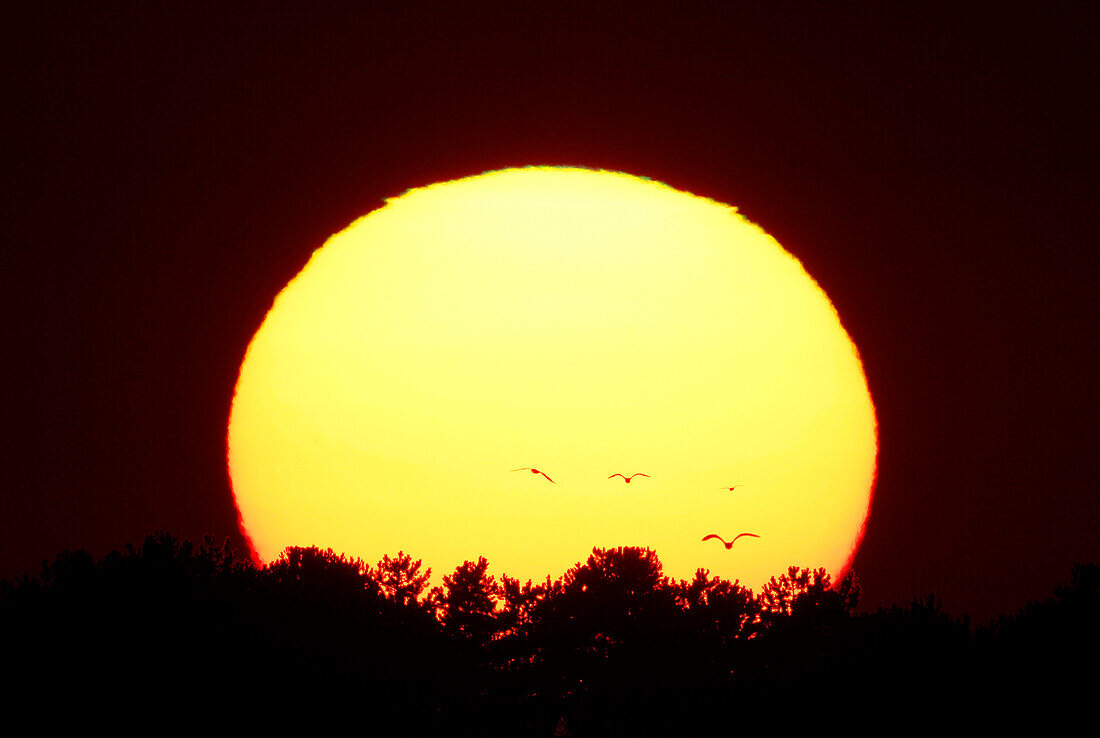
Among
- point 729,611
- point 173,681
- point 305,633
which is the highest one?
point 729,611

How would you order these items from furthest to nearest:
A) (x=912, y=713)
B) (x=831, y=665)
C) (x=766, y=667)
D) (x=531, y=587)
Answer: (x=531, y=587) < (x=766, y=667) < (x=831, y=665) < (x=912, y=713)

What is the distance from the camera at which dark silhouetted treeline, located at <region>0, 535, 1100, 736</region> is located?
2189cm

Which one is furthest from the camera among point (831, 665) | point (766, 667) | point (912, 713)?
point (766, 667)

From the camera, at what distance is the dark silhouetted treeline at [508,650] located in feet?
71.8

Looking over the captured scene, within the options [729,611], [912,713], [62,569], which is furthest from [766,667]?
[62,569]

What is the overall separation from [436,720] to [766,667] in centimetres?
760

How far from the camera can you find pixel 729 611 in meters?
26.9

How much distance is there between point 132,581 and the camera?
24.0m

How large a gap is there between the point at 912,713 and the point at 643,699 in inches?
226

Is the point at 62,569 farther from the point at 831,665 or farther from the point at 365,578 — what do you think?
the point at 831,665

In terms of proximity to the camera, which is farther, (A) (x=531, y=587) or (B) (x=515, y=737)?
(A) (x=531, y=587)

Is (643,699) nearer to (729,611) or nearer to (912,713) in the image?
(729,611)

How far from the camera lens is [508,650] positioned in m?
27.5

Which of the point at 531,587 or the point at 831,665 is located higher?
the point at 531,587
